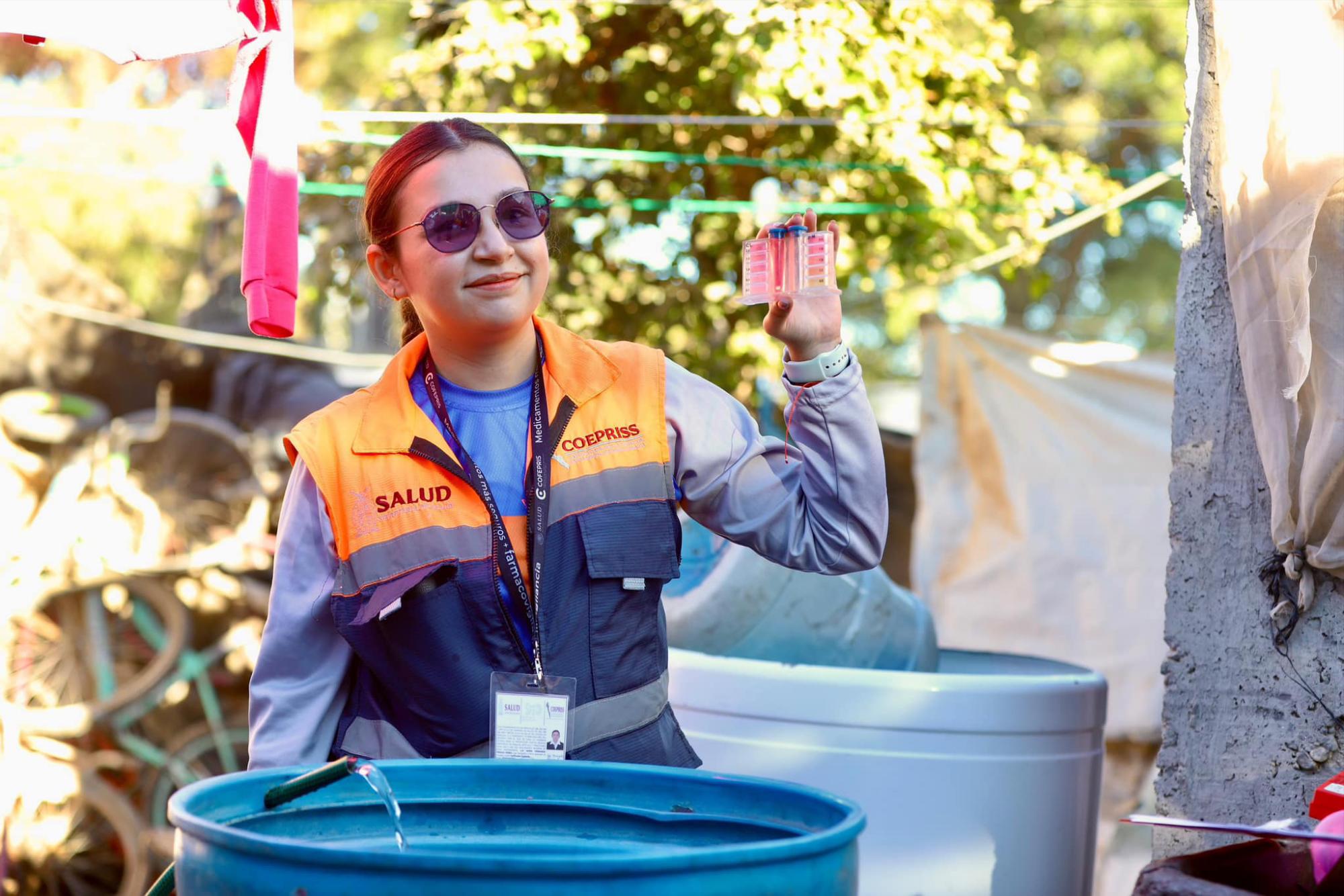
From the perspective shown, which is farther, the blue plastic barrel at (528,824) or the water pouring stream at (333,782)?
the water pouring stream at (333,782)

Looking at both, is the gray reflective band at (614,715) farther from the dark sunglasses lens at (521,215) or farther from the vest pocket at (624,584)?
the dark sunglasses lens at (521,215)

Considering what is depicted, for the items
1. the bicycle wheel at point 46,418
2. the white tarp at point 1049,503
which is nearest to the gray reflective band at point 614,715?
the white tarp at point 1049,503

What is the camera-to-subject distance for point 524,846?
4.96 ft

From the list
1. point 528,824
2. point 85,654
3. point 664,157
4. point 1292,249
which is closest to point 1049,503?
point 664,157

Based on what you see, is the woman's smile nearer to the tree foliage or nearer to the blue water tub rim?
the blue water tub rim

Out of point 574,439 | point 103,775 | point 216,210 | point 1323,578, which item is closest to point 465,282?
point 574,439

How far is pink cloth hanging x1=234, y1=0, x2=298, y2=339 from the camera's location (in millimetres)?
2377

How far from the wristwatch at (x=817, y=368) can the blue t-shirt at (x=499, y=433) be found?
37 centimetres

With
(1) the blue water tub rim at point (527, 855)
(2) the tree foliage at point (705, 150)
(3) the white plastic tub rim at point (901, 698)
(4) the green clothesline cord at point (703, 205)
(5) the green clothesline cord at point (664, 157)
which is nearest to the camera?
(1) the blue water tub rim at point (527, 855)

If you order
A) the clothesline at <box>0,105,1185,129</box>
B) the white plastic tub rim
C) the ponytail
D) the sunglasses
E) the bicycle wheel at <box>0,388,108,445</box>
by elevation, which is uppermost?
the clothesline at <box>0,105,1185,129</box>

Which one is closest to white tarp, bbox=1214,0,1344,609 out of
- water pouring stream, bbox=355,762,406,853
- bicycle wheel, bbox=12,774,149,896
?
water pouring stream, bbox=355,762,406,853

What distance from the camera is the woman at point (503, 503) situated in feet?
6.04

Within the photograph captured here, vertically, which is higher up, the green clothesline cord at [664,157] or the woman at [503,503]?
the green clothesline cord at [664,157]

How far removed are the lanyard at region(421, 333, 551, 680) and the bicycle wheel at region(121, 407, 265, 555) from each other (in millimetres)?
5730
